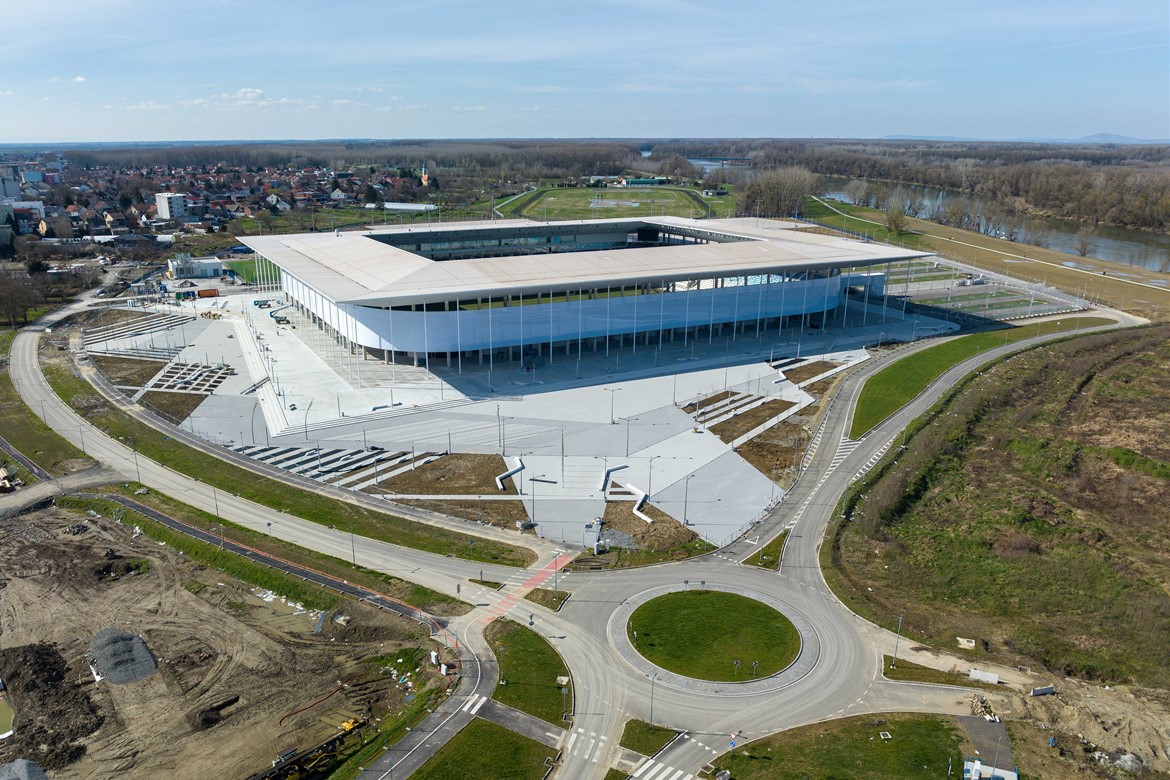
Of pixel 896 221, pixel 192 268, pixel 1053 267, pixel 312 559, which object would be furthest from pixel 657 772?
pixel 896 221

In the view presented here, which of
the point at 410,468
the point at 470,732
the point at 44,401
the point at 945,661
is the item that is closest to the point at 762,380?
the point at 410,468

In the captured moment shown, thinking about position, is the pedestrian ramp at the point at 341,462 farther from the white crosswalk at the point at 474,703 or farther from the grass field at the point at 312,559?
the white crosswalk at the point at 474,703

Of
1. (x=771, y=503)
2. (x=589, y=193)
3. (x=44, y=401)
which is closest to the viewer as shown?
(x=771, y=503)

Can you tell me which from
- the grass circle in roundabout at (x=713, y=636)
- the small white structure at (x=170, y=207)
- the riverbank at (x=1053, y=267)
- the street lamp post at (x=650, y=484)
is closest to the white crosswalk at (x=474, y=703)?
the grass circle in roundabout at (x=713, y=636)

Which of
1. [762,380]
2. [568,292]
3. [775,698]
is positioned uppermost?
[568,292]

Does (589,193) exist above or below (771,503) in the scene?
above

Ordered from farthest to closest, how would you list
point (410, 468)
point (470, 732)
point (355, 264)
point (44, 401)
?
point (355, 264) → point (44, 401) → point (410, 468) → point (470, 732)

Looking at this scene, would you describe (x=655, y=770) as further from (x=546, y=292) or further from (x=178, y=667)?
(x=546, y=292)

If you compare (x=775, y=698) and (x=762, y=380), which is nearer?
Result: (x=775, y=698)

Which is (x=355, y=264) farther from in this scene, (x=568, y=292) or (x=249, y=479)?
(x=249, y=479)
